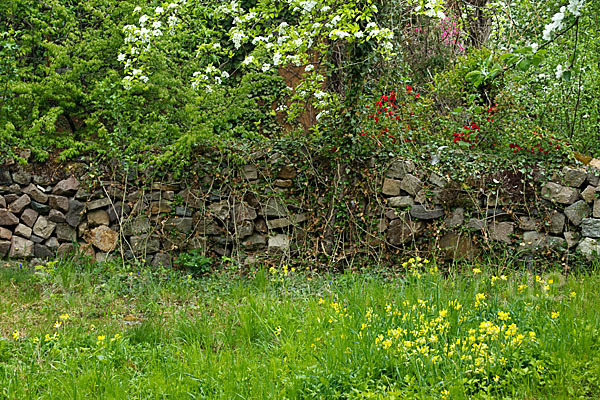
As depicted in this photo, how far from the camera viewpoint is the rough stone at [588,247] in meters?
4.75

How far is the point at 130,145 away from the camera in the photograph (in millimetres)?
5293

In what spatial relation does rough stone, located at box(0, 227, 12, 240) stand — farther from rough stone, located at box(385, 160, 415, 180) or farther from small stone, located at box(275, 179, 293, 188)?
rough stone, located at box(385, 160, 415, 180)

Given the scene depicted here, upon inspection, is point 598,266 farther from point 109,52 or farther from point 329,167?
point 109,52

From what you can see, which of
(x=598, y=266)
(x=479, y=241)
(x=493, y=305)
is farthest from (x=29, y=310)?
(x=598, y=266)

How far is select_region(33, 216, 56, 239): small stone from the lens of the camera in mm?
5324

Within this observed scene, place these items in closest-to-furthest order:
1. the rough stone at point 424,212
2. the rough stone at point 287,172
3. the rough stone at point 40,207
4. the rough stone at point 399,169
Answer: the rough stone at point 424,212 < the rough stone at point 399,169 < the rough stone at point 40,207 < the rough stone at point 287,172

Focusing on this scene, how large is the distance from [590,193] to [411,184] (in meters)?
1.59

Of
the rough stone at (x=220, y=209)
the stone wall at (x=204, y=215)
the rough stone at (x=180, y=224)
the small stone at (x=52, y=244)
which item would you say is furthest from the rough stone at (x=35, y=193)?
the rough stone at (x=220, y=209)

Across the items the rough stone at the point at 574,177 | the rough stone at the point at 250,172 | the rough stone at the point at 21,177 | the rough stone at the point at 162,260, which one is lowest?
the rough stone at the point at 162,260

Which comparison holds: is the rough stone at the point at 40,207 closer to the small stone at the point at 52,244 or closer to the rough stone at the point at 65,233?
the rough stone at the point at 65,233

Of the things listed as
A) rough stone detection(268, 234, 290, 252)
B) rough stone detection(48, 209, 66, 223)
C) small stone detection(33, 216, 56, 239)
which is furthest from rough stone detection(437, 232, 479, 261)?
small stone detection(33, 216, 56, 239)

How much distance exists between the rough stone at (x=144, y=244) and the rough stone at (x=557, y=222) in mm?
3794

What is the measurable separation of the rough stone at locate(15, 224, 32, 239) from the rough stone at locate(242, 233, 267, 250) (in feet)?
7.04

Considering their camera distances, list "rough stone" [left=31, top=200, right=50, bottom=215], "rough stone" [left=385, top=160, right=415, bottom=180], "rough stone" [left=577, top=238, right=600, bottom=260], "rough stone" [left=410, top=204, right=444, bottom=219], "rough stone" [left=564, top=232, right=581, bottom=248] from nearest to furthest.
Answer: "rough stone" [left=577, top=238, right=600, bottom=260]
"rough stone" [left=564, top=232, right=581, bottom=248]
"rough stone" [left=410, top=204, right=444, bottom=219]
"rough stone" [left=385, top=160, right=415, bottom=180]
"rough stone" [left=31, top=200, right=50, bottom=215]
